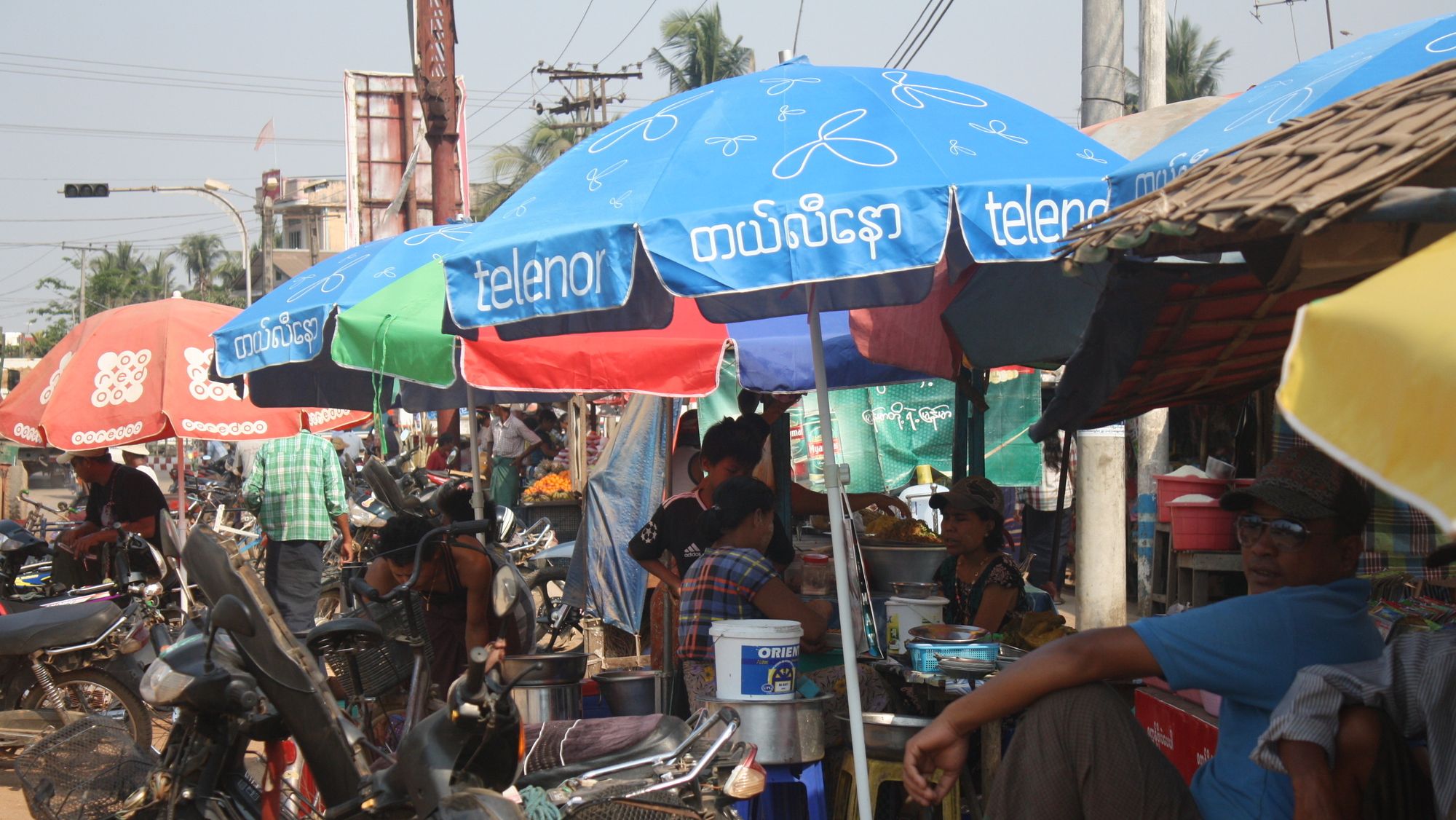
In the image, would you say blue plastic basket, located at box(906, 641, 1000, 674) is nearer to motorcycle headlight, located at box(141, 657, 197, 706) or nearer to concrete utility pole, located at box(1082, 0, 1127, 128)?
motorcycle headlight, located at box(141, 657, 197, 706)

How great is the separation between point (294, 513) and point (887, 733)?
20.4ft

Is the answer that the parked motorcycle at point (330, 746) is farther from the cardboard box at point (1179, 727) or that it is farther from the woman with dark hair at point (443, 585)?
the cardboard box at point (1179, 727)

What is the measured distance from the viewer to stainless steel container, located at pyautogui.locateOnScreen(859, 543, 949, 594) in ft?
20.1

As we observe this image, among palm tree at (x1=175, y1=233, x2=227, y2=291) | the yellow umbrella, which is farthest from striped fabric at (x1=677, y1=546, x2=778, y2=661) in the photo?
palm tree at (x1=175, y1=233, x2=227, y2=291)

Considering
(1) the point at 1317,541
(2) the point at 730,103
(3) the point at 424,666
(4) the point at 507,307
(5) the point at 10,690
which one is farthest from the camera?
(5) the point at 10,690

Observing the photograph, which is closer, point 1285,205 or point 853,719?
point 1285,205

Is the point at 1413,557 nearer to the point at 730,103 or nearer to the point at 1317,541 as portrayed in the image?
the point at 1317,541

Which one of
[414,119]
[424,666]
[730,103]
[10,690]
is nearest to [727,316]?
[730,103]

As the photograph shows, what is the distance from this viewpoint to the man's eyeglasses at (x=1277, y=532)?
281 centimetres

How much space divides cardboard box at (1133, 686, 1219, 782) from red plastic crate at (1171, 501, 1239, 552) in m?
1.80

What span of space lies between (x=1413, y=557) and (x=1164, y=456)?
168 inches

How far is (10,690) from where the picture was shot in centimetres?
723

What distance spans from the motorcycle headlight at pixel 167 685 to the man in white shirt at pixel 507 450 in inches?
466

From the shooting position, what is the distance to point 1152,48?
8.59m
